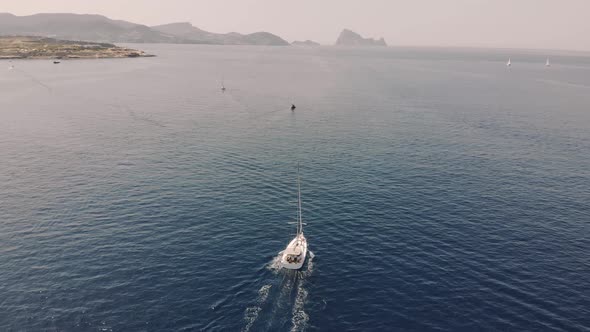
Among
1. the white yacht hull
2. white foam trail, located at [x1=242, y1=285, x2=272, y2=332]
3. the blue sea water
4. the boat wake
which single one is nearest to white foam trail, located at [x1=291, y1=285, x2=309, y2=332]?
the boat wake

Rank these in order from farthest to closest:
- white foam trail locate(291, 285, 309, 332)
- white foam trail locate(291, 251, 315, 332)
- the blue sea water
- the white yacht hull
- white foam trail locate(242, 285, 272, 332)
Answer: the white yacht hull → the blue sea water → white foam trail locate(242, 285, 272, 332) → white foam trail locate(291, 251, 315, 332) → white foam trail locate(291, 285, 309, 332)

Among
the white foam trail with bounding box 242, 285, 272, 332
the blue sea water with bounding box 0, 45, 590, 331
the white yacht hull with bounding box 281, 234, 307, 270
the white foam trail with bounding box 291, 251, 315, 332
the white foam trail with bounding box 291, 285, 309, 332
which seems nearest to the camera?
the white foam trail with bounding box 291, 285, 309, 332

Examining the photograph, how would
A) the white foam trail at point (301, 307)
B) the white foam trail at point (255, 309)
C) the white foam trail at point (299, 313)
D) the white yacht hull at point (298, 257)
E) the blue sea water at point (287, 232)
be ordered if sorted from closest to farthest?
1. the white foam trail at point (299, 313)
2. the white foam trail at point (301, 307)
3. the white foam trail at point (255, 309)
4. the blue sea water at point (287, 232)
5. the white yacht hull at point (298, 257)

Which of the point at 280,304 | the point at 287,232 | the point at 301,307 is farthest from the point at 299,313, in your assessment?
the point at 287,232

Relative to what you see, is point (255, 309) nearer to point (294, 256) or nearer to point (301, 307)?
point (301, 307)

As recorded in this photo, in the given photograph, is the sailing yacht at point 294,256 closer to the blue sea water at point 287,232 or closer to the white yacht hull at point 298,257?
the white yacht hull at point 298,257

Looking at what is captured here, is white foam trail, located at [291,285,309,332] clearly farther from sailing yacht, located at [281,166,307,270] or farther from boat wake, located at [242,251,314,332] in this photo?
sailing yacht, located at [281,166,307,270]

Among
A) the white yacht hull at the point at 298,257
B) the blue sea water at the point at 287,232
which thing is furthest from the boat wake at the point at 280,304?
the white yacht hull at the point at 298,257

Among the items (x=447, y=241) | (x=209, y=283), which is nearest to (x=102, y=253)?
(x=209, y=283)

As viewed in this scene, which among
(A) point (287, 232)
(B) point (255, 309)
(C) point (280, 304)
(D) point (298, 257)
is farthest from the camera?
(A) point (287, 232)
